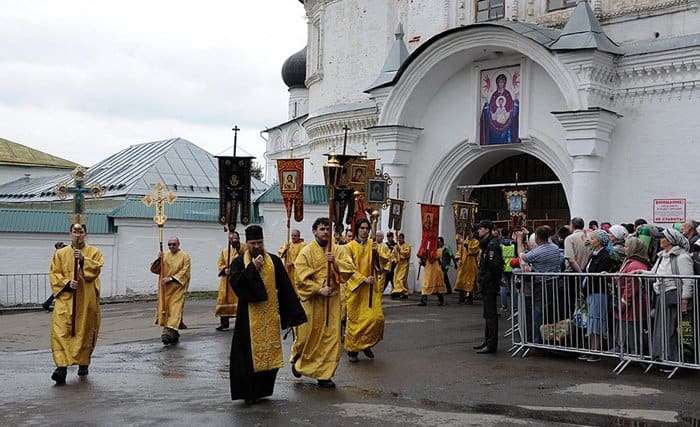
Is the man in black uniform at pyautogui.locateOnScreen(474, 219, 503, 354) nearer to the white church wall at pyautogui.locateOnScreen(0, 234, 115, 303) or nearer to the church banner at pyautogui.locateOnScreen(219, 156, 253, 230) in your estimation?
the church banner at pyautogui.locateOnScreen(219, 156, 253, 230)

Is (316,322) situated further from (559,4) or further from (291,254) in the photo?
(559,4)

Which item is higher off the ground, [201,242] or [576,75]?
[576,75]

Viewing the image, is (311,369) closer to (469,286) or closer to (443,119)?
(469,286)

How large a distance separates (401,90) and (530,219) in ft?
13.6

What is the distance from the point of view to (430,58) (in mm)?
19766

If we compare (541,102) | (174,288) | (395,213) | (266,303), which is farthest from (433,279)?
(266,303)

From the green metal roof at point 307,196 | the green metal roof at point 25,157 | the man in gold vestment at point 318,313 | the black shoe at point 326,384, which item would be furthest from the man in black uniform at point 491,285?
the green metal roof at point 25,157

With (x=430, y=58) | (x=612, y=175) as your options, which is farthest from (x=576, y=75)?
(x=430, y=58)

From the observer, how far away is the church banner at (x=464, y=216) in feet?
64.0

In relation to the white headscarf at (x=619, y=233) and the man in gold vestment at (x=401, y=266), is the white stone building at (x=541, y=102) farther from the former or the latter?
the white headscarf at (x=619, y=233)

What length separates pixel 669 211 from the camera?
1681cm

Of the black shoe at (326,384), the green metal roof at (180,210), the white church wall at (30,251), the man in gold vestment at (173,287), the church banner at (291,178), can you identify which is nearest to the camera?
the black shoe at (326,384)

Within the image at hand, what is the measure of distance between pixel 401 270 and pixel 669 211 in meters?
5.83

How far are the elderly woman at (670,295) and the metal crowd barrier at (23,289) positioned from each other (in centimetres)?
1543
